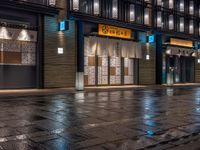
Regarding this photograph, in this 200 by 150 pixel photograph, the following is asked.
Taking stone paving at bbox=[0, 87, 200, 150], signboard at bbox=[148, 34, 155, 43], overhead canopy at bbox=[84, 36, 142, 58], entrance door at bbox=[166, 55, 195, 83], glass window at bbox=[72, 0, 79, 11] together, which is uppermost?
glass window at bbox=[72, 0, 79, 11]

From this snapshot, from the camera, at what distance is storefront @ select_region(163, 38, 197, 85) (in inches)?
1455

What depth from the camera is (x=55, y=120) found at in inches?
374

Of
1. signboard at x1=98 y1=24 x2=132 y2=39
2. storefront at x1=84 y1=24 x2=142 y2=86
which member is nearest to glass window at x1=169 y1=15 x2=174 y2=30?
storefront at x1=84 y1=24 x2=142 y2=86

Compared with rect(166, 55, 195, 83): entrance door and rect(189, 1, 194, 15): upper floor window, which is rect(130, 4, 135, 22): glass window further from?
rect(189, 1, 194, 15): upper floor window

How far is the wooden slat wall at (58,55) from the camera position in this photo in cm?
2441

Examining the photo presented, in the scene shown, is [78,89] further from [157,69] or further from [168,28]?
[168,28]

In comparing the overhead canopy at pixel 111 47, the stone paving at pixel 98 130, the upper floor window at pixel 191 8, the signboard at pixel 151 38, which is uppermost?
the upper floor window at pixel 191 8

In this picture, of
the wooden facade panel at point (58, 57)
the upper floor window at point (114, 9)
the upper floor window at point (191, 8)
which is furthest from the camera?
the upper floor window at point (191, 8)

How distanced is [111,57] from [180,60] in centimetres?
1376

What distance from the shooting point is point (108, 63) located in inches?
1174

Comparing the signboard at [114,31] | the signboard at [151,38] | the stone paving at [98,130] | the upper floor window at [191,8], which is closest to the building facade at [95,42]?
the signboard at [114,31]

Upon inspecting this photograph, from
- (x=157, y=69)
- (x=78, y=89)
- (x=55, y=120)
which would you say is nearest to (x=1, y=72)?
(x=78, y=89)

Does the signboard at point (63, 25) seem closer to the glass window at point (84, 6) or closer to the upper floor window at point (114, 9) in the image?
the glass window at point (84, 6)

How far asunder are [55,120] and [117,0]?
23.0m
